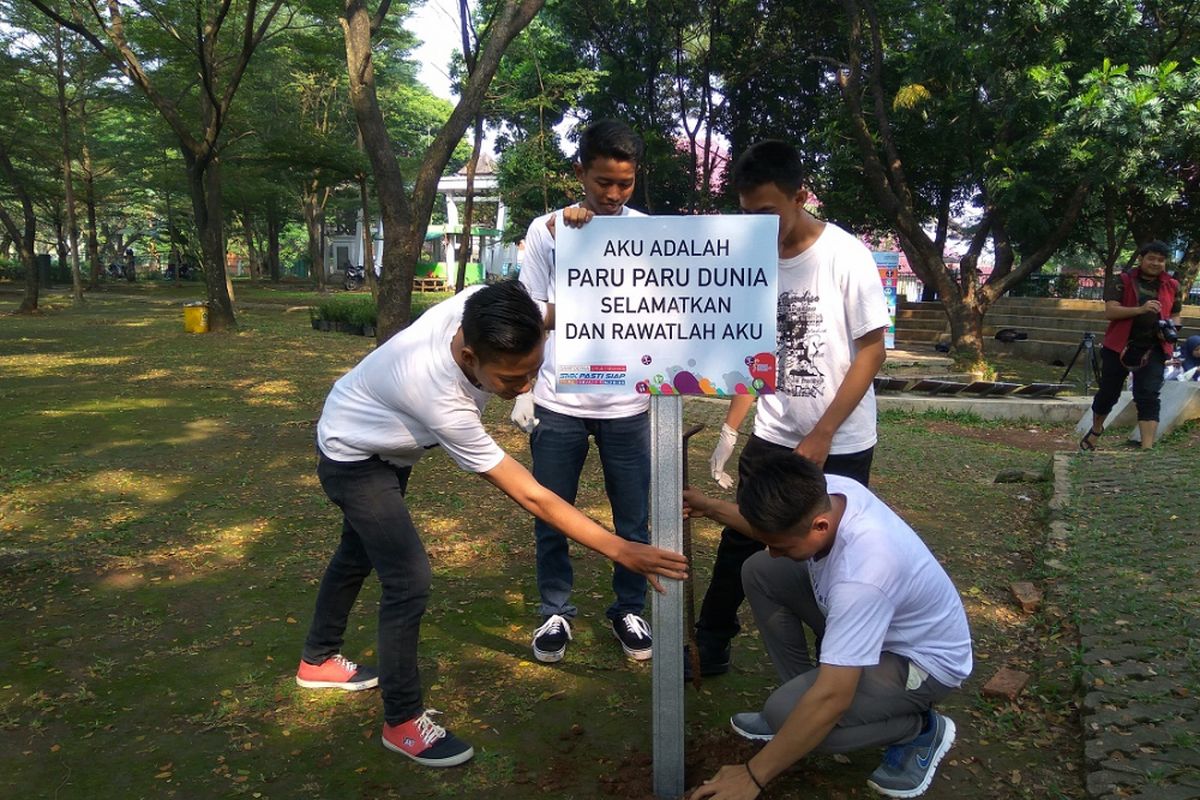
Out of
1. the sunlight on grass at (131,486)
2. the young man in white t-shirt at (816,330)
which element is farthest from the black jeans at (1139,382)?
the sunlight on grass at (131,486)

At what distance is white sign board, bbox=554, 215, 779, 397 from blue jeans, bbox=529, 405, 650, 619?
2.70ft

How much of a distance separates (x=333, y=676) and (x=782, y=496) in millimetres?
1749

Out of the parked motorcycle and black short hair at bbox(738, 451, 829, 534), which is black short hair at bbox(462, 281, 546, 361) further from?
the parked motorcycle

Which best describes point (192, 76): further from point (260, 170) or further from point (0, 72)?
point (260, 170)

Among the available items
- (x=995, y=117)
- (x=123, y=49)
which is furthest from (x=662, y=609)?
(x=123, y=49)

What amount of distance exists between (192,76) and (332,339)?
6.25 meters

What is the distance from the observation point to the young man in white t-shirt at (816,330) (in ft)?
8.69

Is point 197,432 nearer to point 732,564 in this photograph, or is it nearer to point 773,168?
point 732,564

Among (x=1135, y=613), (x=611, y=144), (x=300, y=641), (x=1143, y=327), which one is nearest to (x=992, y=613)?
(x=1135, y=613)

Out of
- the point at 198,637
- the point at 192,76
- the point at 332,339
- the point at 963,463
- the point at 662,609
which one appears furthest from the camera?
the point at 192,76

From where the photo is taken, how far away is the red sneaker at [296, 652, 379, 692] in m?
3.00

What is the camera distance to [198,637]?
11.2 feet

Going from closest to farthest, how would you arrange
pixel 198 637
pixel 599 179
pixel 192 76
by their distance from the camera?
pixel 599 179 < pixel 198 637 < pixel 192 76

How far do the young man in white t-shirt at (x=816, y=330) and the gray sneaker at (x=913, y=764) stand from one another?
2.42 feet
